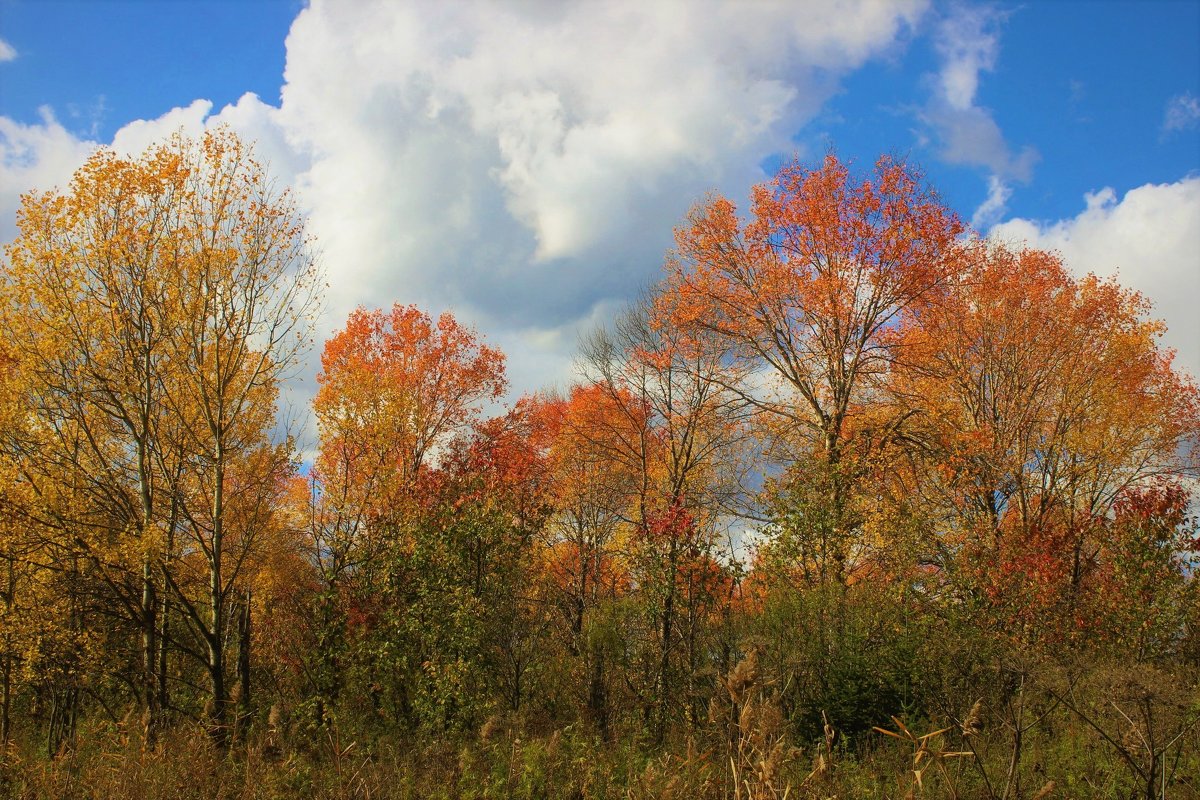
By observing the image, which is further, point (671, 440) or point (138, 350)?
point (671, 440)

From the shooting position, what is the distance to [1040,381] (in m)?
19.2

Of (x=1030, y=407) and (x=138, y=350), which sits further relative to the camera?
(x=1030, y=407)

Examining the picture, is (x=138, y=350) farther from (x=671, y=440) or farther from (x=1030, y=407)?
(x=1030, y=407)

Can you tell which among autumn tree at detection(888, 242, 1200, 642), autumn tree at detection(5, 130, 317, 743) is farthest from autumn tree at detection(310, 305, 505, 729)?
autumn tree at detection(888, 242, 1200, 642)

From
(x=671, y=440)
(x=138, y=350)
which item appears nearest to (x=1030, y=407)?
(x=671, y=440)

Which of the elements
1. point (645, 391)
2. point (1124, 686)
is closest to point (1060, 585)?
point (1124, 686)

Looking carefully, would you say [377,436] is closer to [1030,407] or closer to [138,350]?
[138,350]

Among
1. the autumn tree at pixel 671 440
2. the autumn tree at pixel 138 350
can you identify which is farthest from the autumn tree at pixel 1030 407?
the autumn tree at pixel 138 350

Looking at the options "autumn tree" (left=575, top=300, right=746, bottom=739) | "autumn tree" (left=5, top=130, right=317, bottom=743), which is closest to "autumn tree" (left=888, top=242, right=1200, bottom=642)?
"autumn tree" (left=575, top=300, right=746, bottom=739)

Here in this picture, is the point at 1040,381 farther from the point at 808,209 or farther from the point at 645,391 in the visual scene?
the point at 645,391

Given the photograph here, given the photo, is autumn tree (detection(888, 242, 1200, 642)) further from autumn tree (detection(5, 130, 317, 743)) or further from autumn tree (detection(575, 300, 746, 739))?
autumn tree (detection(5, 130, 317, 743))

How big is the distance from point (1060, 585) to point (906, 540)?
2412mm

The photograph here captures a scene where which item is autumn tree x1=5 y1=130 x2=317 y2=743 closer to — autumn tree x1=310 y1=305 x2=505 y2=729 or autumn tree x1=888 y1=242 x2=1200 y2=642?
autumn tree x1=310 y1=305 x2=505 y2=729

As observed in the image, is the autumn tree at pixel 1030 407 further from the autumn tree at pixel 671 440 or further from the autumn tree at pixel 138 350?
the autumn tree at pixel 138 350
